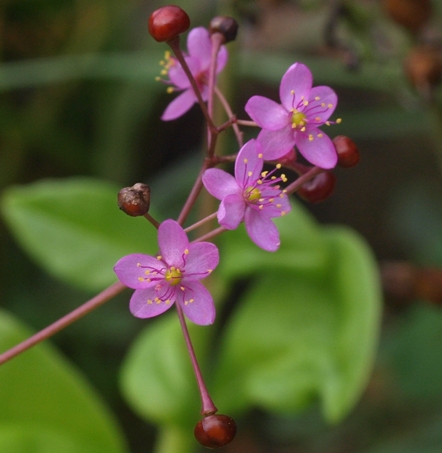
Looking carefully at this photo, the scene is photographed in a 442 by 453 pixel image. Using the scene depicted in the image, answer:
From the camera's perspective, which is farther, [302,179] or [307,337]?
[307,337]

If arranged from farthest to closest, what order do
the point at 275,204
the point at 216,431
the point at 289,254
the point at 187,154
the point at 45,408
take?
the point at 187,154 < the point at 289,254 < the point at 45,408 < the point at 275,204 < the point at 216,431

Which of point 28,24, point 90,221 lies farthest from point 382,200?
point 28,24

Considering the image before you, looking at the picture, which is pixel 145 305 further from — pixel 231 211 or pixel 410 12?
pixel 410 12

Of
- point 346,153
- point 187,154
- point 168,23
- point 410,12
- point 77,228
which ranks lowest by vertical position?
point 187,154

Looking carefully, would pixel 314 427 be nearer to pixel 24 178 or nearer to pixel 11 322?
pixel 11 322

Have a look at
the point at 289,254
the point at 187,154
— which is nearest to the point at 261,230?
the point at 289,254

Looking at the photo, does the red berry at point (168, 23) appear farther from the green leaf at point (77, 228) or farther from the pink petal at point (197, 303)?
the green leaf at point (77, 228)

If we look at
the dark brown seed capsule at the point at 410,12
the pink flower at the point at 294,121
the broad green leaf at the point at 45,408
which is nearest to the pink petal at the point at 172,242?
the pink flower at the point at 294,121
